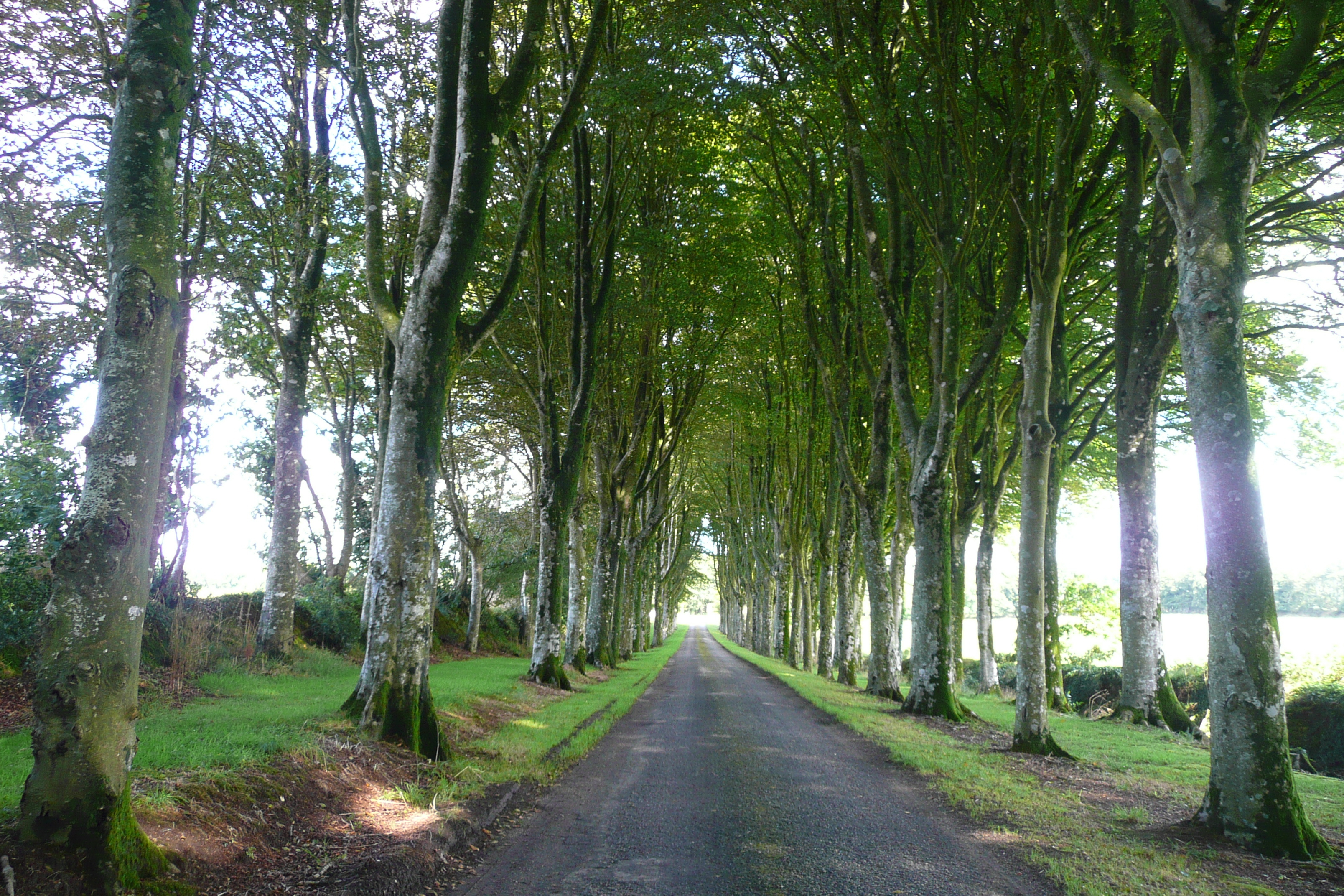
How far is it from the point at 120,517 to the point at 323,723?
4.23 meters

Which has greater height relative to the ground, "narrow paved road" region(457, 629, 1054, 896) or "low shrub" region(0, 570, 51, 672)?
"low shrub" region(0, 570, 51, 672)

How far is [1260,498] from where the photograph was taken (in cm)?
534

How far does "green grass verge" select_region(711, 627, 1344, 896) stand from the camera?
4.33 m

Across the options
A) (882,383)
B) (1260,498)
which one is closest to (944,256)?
(882,383)

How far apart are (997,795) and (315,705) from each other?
789 cm

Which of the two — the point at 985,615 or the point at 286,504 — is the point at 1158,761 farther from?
the point at 286,504

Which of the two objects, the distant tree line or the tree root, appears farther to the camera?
the distant tree line

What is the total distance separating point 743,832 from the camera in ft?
17.4

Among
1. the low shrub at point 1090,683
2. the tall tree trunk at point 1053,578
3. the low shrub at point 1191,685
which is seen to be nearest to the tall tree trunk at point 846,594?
the tall tree trunk at point 1053,578

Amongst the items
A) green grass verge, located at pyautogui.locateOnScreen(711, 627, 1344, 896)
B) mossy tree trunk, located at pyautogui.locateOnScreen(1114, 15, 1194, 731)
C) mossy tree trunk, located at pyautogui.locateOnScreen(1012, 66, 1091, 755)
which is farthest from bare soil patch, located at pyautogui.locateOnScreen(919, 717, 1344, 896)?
mossy tree trunk, located at pyautogui.locateOnScreen(1114, 15, 1194, 731)

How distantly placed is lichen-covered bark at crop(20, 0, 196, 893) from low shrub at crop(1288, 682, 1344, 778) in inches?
715

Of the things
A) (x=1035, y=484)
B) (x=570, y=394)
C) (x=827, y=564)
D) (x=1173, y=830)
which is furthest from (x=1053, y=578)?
(x=570, y=394)

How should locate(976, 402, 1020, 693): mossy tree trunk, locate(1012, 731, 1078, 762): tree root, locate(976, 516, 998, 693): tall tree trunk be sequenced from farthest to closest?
locate(976, 516, 998, 693): tall tree trunk → locate(976, 402, 1020, 693): mossy tree trunk → locate(1012, 731, 1078, 762): tree root

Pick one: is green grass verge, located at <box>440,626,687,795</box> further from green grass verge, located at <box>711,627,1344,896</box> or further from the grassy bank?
green grass verge, located at <box>711,627,1344,896</box>
